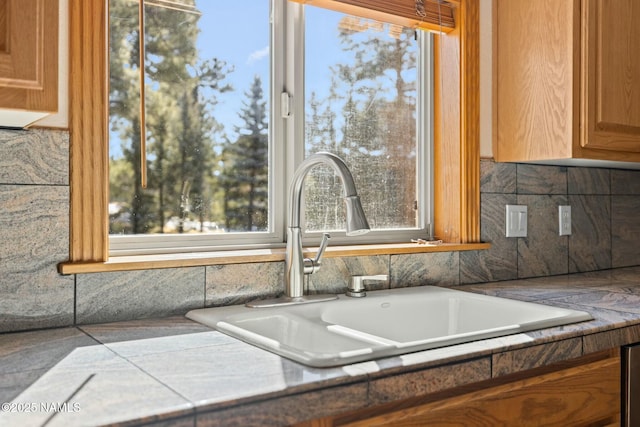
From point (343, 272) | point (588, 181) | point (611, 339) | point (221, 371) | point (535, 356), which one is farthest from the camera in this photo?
point (588, 181)

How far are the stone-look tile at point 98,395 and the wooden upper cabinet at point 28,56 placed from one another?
0.39m

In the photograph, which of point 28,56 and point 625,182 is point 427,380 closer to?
point 28,56

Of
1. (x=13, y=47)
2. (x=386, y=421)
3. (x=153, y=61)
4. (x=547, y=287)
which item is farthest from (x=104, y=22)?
(x=547, y=287)

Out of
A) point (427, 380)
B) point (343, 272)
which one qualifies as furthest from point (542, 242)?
point (427, 380)

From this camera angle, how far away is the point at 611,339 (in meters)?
1.20

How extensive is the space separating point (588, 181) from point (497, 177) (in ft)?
1.65

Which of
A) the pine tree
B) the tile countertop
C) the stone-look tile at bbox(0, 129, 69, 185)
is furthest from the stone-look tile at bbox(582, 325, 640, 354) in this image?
the stone-look tile at bbox(0, 129, 69, 185)

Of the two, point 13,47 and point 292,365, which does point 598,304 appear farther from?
point 13,47

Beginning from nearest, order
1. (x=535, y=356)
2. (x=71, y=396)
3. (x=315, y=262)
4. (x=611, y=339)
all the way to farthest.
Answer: (x=71, y=396) → (x=535, y=356) → (x=611, y=339) → (x=315, y=262)

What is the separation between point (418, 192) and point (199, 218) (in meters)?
0.75

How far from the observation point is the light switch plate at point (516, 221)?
6.35 ft

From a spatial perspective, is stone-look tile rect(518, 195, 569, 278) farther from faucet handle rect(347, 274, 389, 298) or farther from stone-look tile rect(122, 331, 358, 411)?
stone-look tile rect(122, 331, 358, 411)

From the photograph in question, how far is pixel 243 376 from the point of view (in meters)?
0.83

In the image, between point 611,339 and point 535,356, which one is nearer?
point 535,356
